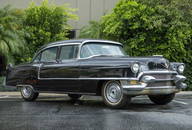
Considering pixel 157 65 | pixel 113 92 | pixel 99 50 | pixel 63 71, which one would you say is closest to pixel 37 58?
pixel 63 71

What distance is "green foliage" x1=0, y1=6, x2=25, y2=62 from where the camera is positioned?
49.0ft

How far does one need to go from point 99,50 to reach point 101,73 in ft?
3.36

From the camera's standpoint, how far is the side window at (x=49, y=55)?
34.0 ft

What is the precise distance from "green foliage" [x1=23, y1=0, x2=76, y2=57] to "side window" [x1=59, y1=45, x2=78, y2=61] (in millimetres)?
5975

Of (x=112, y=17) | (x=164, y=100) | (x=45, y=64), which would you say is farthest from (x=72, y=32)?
(x=164, y=100)

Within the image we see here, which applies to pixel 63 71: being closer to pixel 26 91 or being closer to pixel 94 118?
pixel 26 91

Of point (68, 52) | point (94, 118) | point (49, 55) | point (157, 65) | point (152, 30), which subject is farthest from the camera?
point (152, 30)

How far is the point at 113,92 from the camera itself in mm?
8734

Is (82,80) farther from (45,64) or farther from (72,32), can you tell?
(72,32)

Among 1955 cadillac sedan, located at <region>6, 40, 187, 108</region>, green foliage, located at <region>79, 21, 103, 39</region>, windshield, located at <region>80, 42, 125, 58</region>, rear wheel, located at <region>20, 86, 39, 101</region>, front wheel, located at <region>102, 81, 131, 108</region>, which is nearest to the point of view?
1955 cadillac sedan, located at <region>6, 40, 187, 108</region>

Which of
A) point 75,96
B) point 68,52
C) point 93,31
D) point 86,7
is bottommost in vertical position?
point 75,96

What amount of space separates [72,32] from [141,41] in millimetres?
6456

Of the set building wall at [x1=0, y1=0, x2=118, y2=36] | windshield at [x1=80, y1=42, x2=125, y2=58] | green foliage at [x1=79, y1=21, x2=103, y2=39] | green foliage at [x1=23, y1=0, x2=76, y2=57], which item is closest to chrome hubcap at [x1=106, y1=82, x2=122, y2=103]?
windshield at [x1=80, y1=42, x2=125, y2=58]

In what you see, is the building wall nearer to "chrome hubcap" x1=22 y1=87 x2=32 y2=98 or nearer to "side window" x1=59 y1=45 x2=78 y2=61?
"chrome hubcap" x1=22 y1=87 x2=32 y2=98
